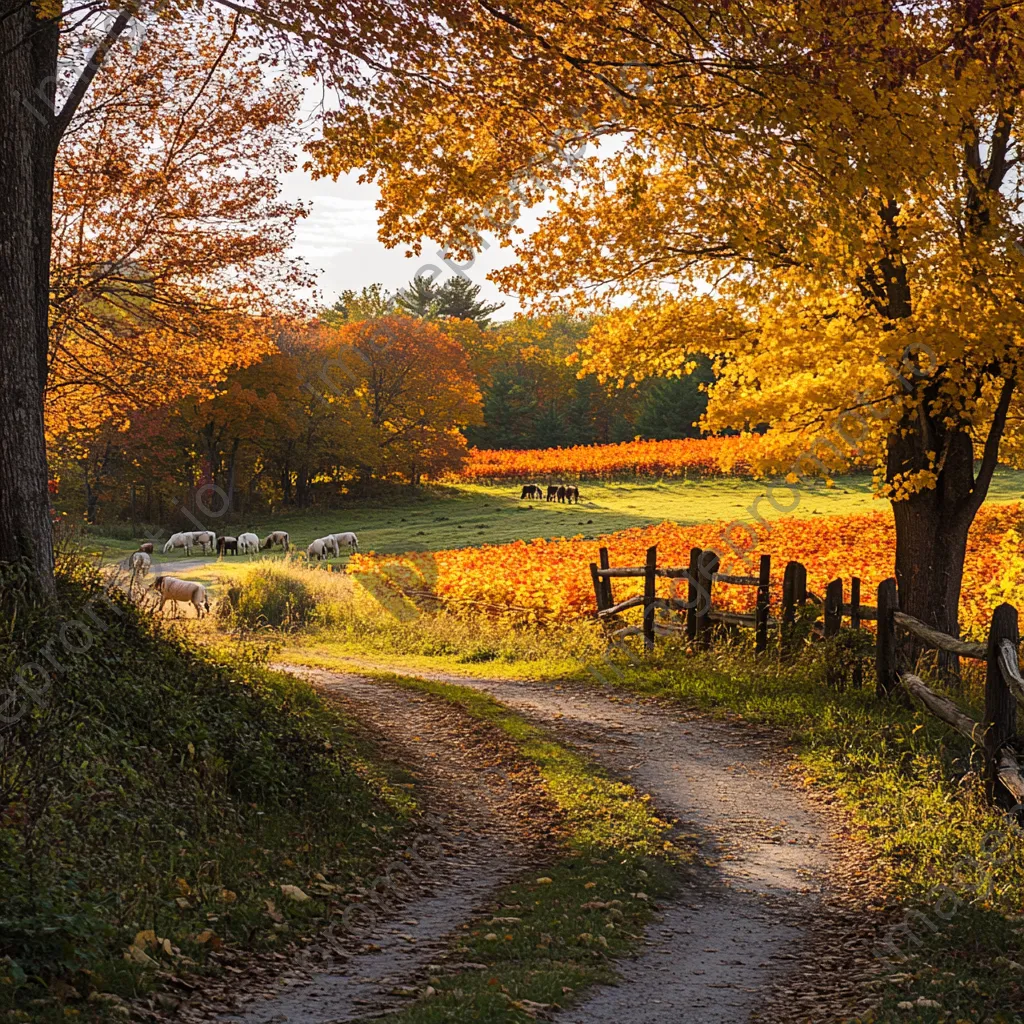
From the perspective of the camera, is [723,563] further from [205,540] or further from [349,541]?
[205,540]

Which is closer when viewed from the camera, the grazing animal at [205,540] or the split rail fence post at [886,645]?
the split rail fence post at [886,645]

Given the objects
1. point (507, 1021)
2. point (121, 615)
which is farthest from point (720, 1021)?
point (121, 615)

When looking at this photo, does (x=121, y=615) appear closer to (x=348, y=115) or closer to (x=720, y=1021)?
(x=348, y=115)

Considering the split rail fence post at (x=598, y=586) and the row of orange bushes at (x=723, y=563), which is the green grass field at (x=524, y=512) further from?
the split rail fence post at (x=598, y=586)

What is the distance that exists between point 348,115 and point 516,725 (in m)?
6.50

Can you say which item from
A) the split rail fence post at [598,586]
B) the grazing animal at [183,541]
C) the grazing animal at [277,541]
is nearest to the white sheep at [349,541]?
the grazing animal at [277,541]

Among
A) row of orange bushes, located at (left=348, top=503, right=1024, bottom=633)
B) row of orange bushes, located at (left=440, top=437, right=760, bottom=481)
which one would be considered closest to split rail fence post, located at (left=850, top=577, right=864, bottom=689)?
row of orange bushes, located at (left=348, top=503, right=1024, bottom=633)

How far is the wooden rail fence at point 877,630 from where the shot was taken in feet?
27.0

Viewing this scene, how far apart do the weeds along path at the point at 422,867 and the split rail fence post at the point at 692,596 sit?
184 inches

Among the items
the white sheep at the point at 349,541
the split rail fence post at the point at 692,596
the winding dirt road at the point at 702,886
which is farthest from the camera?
the white sheep at the point at 349,541

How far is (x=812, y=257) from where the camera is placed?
9781mm

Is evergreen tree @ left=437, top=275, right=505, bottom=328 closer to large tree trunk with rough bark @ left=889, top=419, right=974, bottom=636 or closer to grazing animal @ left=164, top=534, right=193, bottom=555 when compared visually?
grazing animal @ left=164, top=534, right=193, bottom=555

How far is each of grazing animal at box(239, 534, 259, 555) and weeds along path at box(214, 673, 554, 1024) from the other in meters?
27.6

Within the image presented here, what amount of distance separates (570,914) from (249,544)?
35420mm
